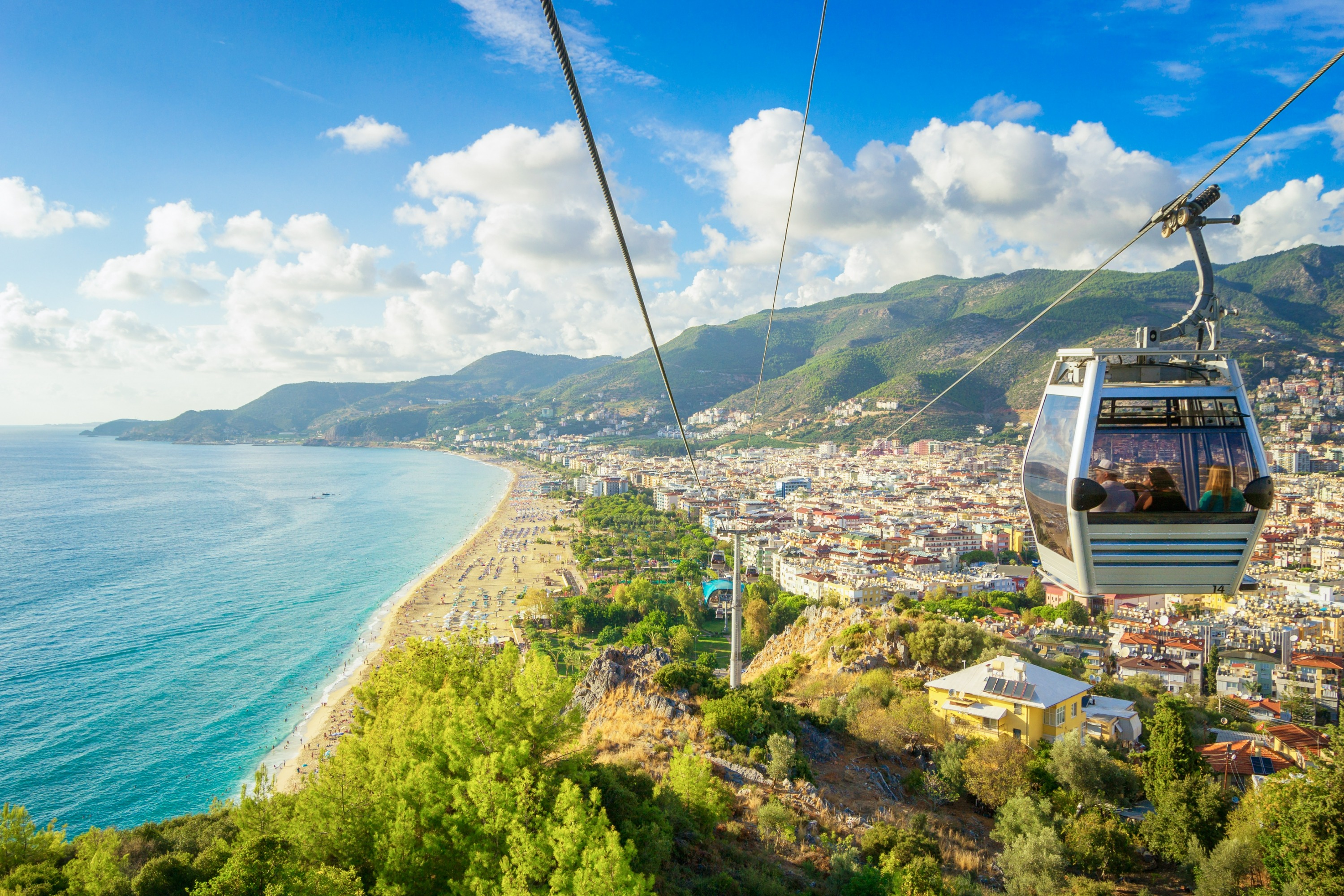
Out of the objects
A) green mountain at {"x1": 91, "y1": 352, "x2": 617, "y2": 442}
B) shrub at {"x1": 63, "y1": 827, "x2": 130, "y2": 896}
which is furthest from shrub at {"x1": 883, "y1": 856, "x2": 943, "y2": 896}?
green mountain at {"x1": 91, "y1": 352, "x2": 617, "y2": 442}

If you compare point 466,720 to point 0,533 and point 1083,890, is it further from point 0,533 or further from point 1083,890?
point 0,533

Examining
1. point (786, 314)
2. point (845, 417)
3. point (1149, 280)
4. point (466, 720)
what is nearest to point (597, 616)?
point (466, 720)

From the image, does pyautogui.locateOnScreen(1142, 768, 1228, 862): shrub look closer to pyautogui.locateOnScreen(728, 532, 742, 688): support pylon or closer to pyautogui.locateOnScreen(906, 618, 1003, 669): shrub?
pyautogui.locateOnScreen(906, 618, 1003, 669): shrub

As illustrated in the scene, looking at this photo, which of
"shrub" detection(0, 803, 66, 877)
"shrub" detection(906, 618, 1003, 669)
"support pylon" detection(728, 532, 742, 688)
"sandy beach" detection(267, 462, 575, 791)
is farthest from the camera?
"sandy beach" detection(267, 462, 575, 791)

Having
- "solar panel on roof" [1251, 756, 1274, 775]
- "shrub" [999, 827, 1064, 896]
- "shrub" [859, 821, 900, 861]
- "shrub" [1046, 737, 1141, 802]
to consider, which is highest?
"shrub" [859, 821, 900, 861]

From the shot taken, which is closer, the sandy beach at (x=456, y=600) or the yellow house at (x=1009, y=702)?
the yellow house at (x=1009, y=702)

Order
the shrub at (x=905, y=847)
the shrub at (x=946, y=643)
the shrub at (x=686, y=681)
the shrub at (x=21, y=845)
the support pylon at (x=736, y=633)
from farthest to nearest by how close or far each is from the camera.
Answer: the shrub at (x=946, y=643), the shrub at (x=686, y=681), the support pylon at (x=736, y=633), the shrub at (x=905, y=847), the shrub at (x=21, y=845)

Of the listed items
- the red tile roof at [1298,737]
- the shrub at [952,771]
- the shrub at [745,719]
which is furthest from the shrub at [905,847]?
the red tile roof at [1298,737]

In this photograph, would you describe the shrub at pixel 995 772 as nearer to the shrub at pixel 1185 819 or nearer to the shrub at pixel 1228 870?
the shrub at pixel 1185 819
